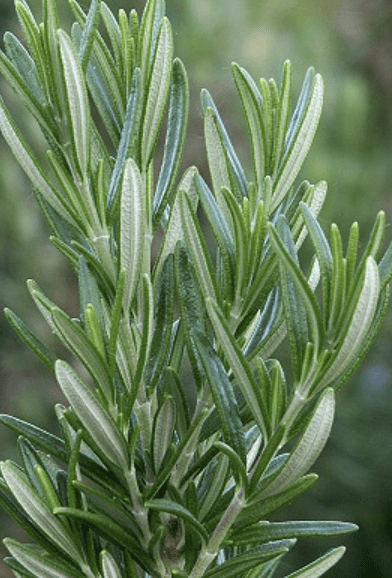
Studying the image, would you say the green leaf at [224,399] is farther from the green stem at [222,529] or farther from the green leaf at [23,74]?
the green leaf at [23,74]

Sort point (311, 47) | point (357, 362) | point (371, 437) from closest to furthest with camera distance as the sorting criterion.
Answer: point (357, 362) → point (371, 437) → point (311, 47)

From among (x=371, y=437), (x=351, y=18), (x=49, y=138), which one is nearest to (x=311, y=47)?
(x=351, y=18)

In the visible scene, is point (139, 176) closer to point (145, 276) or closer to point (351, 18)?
point (145, 276)

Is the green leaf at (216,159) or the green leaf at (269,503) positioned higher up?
the green leaf at (216,159)

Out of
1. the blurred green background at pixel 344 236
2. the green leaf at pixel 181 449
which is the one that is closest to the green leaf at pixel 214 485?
the green leaf at pixel 181 449

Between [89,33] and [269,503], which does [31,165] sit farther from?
[269,503]

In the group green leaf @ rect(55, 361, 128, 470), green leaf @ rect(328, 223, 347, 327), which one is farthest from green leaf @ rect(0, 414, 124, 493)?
green leaf @ rect(328, 223, 347, 327)

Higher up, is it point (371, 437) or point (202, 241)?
point (202, 241)
